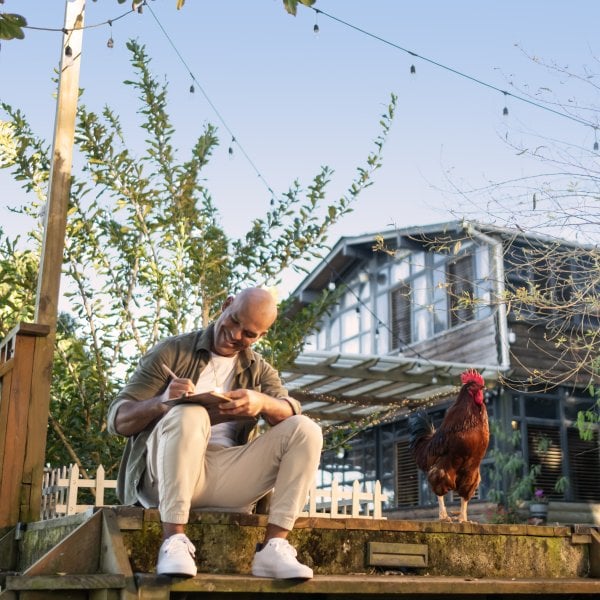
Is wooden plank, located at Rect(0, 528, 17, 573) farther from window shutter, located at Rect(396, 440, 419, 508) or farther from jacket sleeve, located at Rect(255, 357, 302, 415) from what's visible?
window shutter, located at Rect(396, 440, 419, 508)

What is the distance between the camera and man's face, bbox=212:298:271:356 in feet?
12.6

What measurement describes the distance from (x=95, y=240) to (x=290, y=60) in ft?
10.9

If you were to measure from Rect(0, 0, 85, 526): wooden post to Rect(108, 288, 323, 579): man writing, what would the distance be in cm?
140

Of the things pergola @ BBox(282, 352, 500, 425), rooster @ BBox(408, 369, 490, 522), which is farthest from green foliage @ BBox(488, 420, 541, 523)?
rooster @ BBox(408, 369, 490, 522)

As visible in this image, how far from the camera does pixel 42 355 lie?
211 inches

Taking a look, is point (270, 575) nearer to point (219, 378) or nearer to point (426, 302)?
point (219, 378)

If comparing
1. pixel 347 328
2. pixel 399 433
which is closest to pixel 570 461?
pixel 399 433

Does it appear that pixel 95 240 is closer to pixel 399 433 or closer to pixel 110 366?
pixel 110 366

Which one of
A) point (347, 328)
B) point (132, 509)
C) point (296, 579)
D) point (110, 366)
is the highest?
point (347, 328)

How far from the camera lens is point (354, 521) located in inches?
152

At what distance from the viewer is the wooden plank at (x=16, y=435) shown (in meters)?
5.07

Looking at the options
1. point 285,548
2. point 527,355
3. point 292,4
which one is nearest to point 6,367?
point 285,548

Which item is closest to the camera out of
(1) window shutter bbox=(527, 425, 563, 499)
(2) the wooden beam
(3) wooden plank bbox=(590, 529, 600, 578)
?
(3) wooden plank bbox=(590, 529, 600, 578)

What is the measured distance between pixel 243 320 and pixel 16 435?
2096mm
